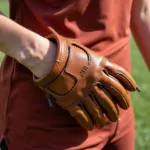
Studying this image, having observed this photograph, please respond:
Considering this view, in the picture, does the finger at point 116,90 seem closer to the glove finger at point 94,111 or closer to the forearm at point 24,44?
the glove finger at point 94,111

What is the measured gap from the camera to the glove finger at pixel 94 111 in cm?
193

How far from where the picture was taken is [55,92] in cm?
188

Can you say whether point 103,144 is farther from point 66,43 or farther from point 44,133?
point 66,43

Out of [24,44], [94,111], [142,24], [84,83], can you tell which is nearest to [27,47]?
[24,44]

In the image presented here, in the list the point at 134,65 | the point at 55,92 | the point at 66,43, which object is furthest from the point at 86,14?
the point at 134,65

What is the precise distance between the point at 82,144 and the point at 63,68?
32 centimetres

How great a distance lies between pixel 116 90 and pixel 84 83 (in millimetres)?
134

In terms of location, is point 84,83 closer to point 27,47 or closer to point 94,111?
point 94,111

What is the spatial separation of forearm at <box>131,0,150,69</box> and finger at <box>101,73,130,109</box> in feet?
1.17

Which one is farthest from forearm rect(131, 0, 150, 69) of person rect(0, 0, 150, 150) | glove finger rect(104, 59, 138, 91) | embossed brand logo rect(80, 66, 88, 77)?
embossed brand logo rect(80, 66, 88, 77)

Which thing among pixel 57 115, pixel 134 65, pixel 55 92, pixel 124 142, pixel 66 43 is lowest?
pixel 134 65

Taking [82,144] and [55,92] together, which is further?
[82,144]

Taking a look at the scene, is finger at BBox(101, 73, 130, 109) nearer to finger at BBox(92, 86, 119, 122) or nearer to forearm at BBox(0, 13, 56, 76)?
finger at BBox(92, 86, 119, 122)

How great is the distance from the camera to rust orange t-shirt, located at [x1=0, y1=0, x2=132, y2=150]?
1.99 meters
